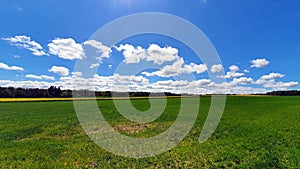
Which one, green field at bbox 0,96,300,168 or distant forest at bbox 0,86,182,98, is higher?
distant forest at bbox 0,86,182,98

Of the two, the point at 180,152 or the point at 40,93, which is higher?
the point at 40,93

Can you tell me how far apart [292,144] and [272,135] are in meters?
2.40

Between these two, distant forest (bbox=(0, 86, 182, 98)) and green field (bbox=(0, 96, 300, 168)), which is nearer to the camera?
green field (bbox=(0, 96, 300, 168))

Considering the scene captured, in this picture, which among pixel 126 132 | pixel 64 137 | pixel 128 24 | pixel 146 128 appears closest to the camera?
pixel 128 24

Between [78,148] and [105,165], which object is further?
[78,148]

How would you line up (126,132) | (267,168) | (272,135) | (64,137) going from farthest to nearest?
(126,132)
(64,137)
(272,135)
(267,168)

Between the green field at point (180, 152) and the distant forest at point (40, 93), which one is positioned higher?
the distant forest at point (40, 93)

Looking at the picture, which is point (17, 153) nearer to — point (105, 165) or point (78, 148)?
point (78, 148)

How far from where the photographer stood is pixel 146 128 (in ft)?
64.8

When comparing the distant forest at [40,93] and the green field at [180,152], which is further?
the distant forest at [40,93]

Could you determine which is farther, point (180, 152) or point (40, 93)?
point (40, 93)

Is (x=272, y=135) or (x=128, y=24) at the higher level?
(x=128, y=24)

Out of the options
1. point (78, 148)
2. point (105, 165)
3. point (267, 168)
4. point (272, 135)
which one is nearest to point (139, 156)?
point (105, 165)

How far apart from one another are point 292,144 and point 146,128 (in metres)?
11.3
